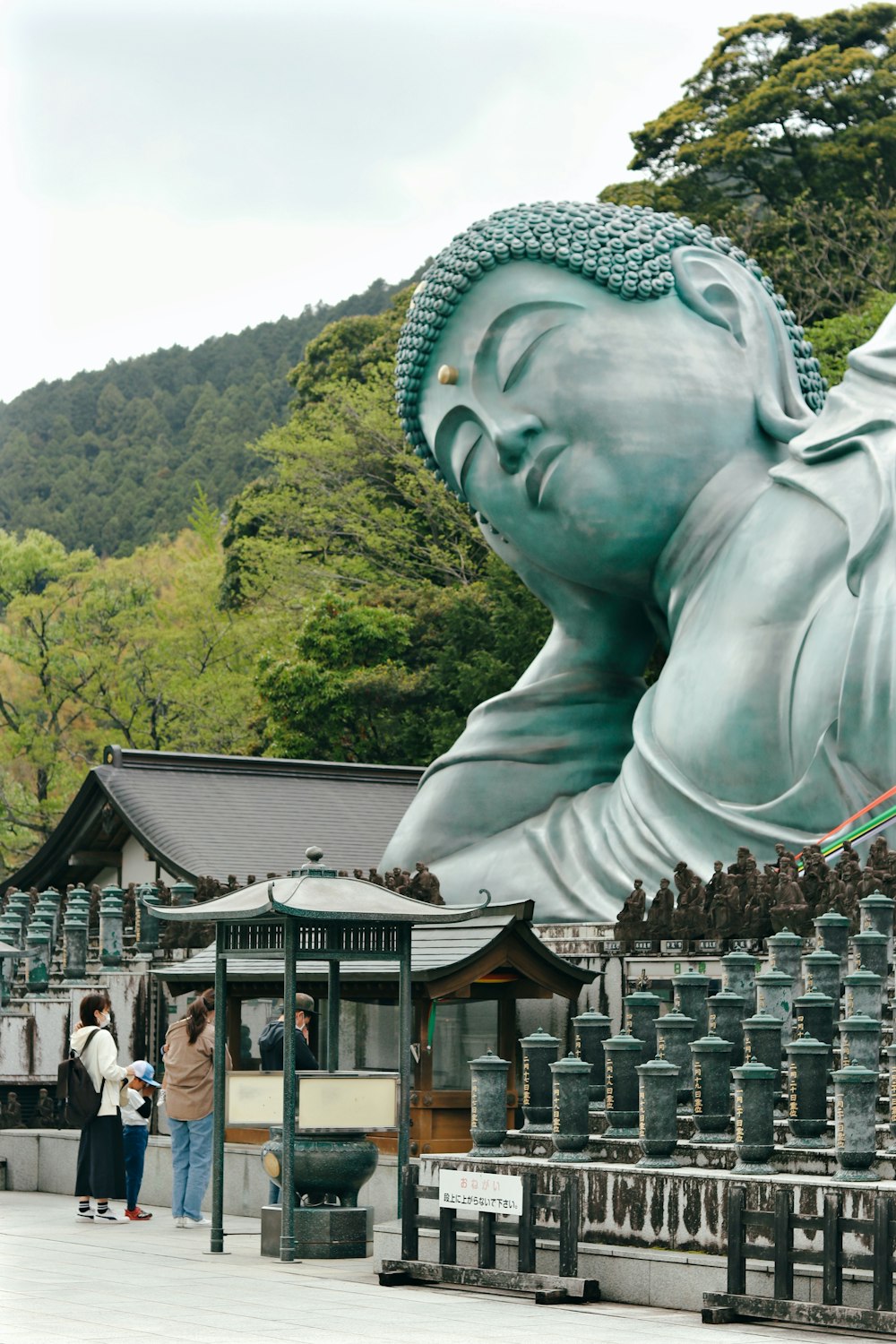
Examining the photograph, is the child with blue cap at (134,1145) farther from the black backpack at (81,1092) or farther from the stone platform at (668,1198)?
the stone platform at (668,1198)

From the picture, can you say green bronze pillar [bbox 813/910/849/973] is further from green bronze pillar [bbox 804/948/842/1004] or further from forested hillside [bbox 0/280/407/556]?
forested hillside [bbox 0/280/407/556]

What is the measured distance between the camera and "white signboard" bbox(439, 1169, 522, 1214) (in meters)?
8.53

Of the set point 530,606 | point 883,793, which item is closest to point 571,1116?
point 883,793

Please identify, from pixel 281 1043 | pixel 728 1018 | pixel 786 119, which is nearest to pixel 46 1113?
pixel 281 1043

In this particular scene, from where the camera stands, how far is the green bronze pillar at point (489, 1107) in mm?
9578

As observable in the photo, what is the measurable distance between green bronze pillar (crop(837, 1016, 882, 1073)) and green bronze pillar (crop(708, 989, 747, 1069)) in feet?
3.85

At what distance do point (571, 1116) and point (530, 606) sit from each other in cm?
2136

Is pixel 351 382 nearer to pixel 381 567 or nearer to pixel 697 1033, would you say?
pixel 381 567

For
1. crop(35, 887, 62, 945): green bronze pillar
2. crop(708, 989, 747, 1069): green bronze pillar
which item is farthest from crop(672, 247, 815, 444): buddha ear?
crop(35, 887, 62, 945): green bronze pillar

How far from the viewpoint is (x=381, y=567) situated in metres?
36.3

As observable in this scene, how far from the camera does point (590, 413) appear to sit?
51.9ft

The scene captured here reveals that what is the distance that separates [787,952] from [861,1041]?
1971 millimetres

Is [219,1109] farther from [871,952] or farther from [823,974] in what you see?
[871,952]

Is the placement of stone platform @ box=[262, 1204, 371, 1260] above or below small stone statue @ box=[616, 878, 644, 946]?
below
